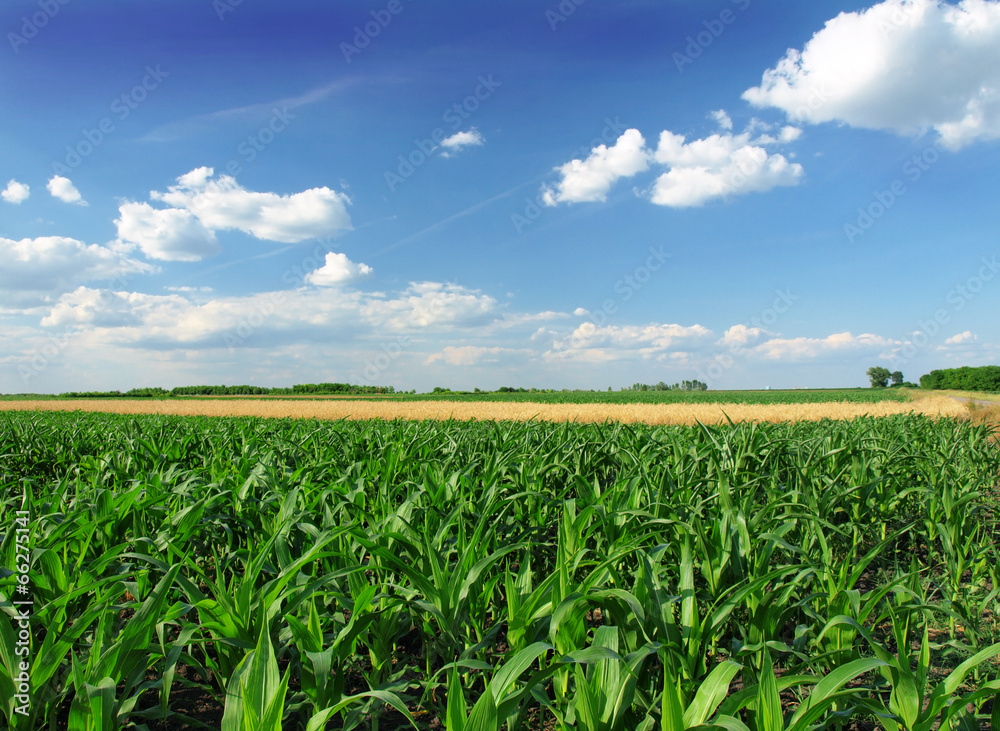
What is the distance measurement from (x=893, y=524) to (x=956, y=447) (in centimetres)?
320

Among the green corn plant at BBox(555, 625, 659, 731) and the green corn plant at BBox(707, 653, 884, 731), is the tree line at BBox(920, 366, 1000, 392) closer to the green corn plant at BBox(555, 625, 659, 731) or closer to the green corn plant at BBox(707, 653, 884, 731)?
the green corn plant at BBox(707, 653, 884, 731)

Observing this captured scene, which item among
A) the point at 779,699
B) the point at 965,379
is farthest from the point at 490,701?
the point at 965,379

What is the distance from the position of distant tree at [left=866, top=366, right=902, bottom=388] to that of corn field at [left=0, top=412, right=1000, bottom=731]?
128165 millimetres

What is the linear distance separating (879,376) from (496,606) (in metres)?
134

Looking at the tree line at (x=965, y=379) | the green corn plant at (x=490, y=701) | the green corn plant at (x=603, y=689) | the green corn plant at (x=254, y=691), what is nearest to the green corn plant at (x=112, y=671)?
the green corn plant at (x=254, y=691)

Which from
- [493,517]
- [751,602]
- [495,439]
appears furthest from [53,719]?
[495,439]

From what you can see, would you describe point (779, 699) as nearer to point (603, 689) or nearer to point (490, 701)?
point (603, 689)

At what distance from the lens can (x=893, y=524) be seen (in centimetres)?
501

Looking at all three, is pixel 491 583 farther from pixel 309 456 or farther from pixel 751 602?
pixel 309 456

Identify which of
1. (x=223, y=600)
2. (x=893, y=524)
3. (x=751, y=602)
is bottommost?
(x=893, y=524)

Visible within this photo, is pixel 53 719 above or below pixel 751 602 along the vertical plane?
below

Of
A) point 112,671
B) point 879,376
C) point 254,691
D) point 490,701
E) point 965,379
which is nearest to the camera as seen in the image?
point 490,701

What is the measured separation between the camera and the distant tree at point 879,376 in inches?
4247

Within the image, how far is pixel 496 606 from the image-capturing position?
10.3 ft
